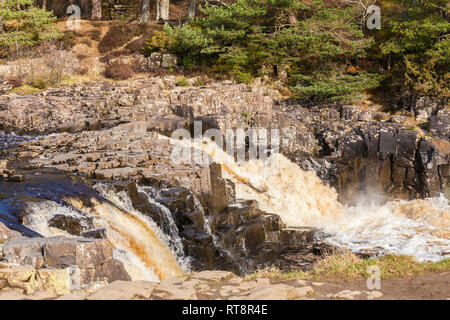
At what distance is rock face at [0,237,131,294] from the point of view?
7.17 meters

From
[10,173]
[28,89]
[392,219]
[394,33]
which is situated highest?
[394,33]

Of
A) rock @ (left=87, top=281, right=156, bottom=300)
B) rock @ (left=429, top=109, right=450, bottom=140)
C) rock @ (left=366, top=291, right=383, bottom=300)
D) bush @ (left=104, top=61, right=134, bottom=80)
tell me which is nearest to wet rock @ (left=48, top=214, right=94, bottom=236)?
rock @ (left=87, top=281, right=156, bottom=300)

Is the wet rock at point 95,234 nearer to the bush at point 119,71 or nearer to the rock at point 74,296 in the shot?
the rock at point 74,296

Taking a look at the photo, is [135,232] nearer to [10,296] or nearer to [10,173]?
[10,173]

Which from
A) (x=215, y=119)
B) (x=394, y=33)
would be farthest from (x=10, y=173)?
(x=394, y=33)

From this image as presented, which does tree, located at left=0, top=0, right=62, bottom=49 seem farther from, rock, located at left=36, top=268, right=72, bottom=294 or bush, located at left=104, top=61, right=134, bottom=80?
rock, located at left=36, top=268, right=72, bottom=294

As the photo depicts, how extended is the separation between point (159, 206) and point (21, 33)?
22795 millimetres

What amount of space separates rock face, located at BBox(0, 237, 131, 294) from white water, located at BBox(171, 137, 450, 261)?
9198 mm

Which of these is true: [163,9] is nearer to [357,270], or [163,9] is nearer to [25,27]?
[25,27]

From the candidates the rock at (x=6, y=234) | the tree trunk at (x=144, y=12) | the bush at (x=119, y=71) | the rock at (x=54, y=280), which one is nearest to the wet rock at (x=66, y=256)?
the rock at (x=54, y=280)

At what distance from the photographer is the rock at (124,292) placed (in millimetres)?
6613

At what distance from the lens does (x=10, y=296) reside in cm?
663

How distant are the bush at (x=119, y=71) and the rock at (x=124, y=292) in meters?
23.7
